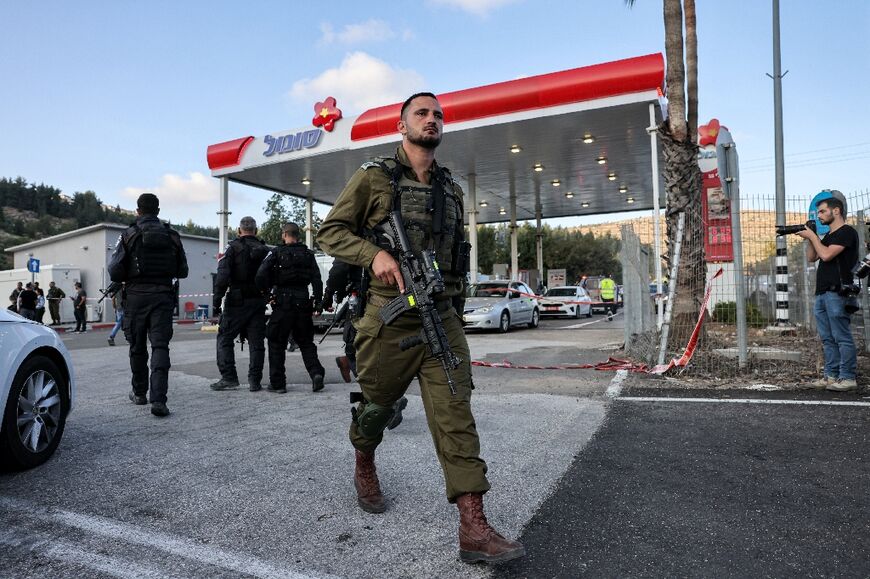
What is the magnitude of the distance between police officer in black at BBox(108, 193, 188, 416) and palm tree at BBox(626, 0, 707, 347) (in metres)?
6.39

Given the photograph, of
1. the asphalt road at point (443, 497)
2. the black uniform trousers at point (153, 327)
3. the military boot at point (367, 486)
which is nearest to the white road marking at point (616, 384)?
the asphalt road at point (443, 497)

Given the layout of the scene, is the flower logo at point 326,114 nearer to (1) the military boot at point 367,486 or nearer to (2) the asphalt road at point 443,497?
(2) the asphalt road at point 443,497

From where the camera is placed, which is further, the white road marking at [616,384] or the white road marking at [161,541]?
the white road marking at [616,384]

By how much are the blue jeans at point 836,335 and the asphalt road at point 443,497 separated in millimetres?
435

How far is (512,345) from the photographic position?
1195 centimetres

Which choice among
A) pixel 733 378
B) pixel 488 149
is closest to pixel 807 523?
pixel 733 378

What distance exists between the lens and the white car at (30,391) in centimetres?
335

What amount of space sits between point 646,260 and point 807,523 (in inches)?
307

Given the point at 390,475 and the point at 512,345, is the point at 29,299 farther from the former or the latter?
the point at 390,475

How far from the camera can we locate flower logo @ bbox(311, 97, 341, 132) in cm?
1700

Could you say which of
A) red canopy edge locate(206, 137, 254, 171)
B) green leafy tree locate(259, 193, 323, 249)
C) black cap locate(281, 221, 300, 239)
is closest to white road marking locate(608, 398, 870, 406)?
black cap locate(281, 221, 300, 239)

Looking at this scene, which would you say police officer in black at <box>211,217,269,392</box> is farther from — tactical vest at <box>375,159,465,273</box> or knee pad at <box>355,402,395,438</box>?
tactical vest at <box>375,159,465,273</box>

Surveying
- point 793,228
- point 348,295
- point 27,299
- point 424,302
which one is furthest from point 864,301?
point 27,299

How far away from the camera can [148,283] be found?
5.27m
